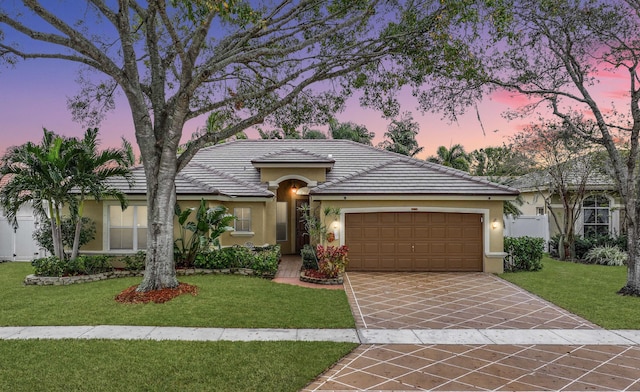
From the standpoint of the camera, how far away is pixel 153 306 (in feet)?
32.4

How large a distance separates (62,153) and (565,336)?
48.1 feet

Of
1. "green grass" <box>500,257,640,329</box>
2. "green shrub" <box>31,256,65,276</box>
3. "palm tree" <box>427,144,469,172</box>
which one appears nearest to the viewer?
"green grass" <box>500,257,640,329</box>

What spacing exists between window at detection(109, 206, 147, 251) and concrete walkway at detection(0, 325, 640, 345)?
7.01 metres

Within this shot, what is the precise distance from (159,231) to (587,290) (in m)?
12.5

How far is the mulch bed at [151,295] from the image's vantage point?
10273 millimetres

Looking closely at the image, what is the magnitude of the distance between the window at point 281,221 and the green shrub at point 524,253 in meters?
9.81

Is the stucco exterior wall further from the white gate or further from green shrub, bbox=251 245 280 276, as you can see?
the white gate

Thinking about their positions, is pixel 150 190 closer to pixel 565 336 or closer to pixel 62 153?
pixel 62 153

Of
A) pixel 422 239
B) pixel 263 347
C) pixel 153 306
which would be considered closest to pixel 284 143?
pixel 422 239

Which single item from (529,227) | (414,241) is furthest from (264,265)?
(529,227)

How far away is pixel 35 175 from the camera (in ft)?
41.6

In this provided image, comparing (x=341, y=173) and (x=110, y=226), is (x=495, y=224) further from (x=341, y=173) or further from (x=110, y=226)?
(x=110, y=226)

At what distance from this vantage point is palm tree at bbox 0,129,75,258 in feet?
40.5

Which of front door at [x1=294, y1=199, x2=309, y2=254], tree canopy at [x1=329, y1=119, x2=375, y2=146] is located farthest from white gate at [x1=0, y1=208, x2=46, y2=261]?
tree canopy at [x1=329, y1=119, x2=375, y2=146]
